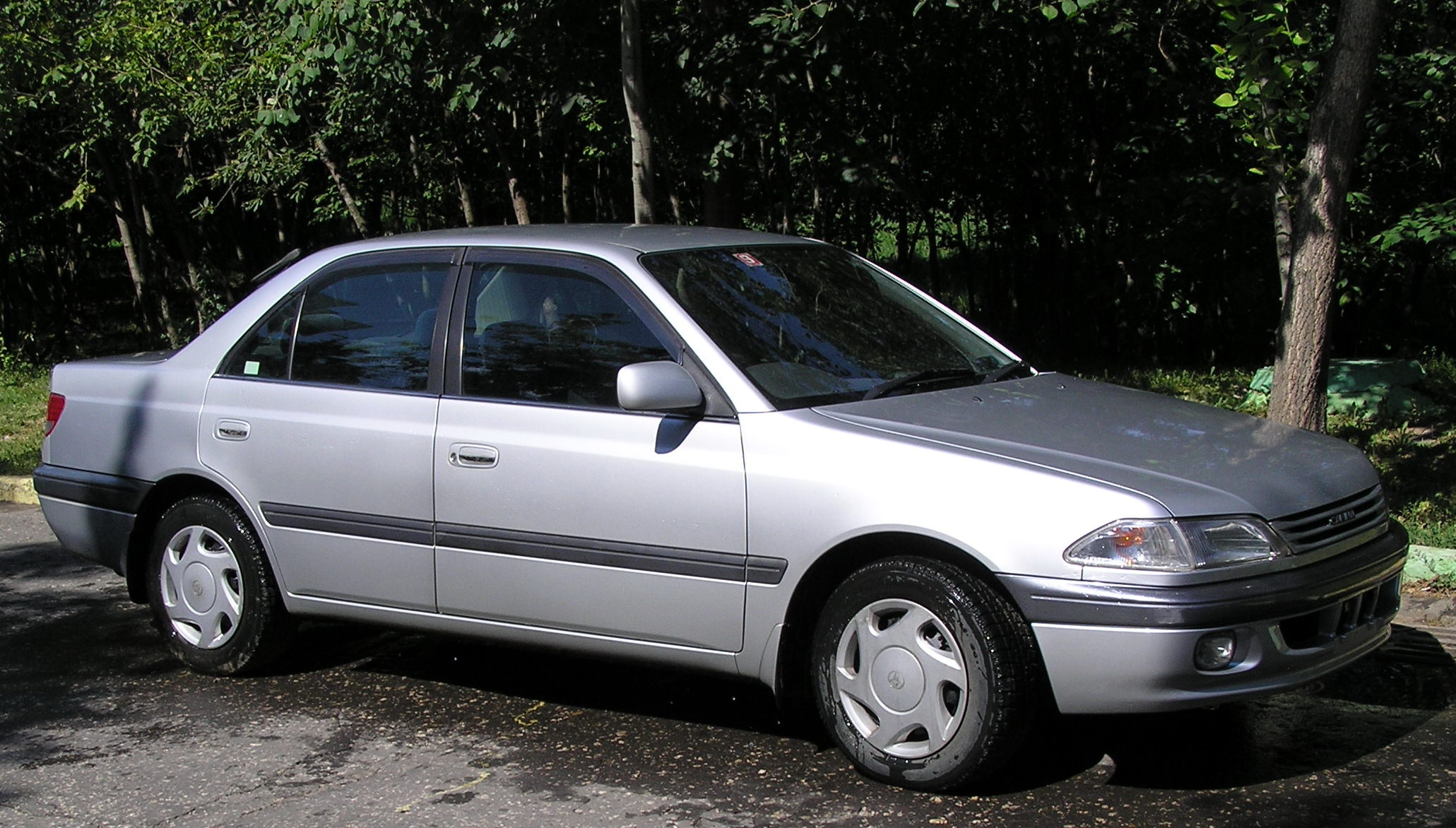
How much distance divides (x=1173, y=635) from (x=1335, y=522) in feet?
2.53

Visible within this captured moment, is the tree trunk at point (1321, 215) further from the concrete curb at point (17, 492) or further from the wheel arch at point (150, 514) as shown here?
the concrete curb at point (17, 492)

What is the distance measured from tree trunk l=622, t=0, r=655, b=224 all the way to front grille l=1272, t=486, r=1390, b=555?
16.4 feet

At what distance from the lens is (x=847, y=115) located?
1324 cm

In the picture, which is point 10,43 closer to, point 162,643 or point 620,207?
point 620,207

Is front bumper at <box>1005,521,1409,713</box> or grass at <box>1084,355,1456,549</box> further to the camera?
grass at <box>1084,355,1456,549</box>

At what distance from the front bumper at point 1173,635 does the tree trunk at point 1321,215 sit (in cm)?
353

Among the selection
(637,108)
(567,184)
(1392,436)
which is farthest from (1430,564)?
(567,184)

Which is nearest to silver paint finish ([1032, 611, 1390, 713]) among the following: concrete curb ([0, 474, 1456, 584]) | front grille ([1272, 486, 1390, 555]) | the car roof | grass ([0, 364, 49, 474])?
front grille ([1272, 486, 1390, 555])

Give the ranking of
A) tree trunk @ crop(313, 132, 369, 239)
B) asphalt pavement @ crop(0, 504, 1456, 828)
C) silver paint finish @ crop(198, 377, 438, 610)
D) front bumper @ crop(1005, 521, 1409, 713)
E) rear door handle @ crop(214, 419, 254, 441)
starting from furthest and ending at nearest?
1. tree trunk @ crop(313, 132, 369, 239)
2. rear door handle @ crop(214, 419, 254, 441)
3. silver paint finish @ crop(198, 377, 438, 610)
4. asphalt pavement @ crop(0, 504, 1456, 828)
5. front bumper @ crop(1005, 521, 1409, 713)

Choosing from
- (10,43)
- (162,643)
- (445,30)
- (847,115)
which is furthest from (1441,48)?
(10,43)

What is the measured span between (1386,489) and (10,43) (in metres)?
12.1

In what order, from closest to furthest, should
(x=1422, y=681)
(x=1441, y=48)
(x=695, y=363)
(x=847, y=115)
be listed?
(x=695, y=363)
(x=1422, y=681)
(x=1441, y=48)
(x=847, y=115)

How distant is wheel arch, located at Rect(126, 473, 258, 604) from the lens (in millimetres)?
5652

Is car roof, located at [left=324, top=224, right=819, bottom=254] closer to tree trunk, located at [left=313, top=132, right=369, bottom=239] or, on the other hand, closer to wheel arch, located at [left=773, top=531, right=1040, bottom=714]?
wheel arch, located at [left=773, top=531, right=1040, bottom=714]
